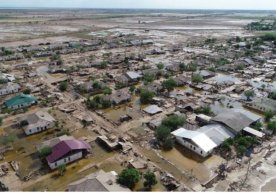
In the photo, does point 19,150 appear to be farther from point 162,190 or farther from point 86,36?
point 86,36

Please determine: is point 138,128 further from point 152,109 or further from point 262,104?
point 262,104

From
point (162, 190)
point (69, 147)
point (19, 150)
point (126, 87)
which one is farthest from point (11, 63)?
point (162, 190)

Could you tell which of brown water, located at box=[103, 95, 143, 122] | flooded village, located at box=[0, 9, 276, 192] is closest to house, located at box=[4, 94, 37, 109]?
flooded village, located at box=[0, 9, 276, 192]

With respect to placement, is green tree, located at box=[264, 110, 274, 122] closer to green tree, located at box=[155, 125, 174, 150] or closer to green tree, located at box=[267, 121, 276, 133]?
green tree, located at box=[267, 121, 276, 133]

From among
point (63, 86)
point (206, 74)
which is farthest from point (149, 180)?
point (206, 74)

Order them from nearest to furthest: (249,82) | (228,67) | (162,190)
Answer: (162,190), (249,82), (228,67)

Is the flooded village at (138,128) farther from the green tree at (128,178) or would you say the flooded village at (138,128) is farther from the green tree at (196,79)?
the green tree at (196,79)
